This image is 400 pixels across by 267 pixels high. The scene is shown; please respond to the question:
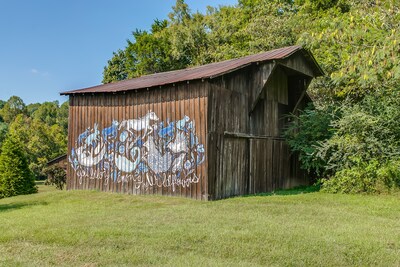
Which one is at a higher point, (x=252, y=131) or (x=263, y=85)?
(x=263, y=85)

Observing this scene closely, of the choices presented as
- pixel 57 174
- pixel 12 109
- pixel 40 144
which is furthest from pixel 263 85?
pixel 12 109

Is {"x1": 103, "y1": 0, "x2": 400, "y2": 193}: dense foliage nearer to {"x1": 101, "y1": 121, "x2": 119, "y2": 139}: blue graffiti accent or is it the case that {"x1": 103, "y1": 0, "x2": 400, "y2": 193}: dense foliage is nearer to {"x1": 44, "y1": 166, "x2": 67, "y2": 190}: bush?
{"x1": 101, "y1": 121, "x2": 119, "y2": 139}: blue graffiti accent

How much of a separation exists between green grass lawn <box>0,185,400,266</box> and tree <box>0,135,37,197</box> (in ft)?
26.3

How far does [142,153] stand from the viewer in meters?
13.2

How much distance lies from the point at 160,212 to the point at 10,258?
4294mm

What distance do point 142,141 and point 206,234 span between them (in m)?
7.13

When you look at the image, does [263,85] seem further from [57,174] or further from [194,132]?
[57,174]

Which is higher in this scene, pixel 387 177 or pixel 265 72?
pixel 265 72

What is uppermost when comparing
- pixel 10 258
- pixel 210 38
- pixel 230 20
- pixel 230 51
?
pixel 230 20

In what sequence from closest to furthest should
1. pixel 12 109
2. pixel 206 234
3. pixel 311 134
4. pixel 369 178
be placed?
pixel 206 234 < pixel 369 178 < pixel 311 134 < pixel 12 109

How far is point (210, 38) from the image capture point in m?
31.2

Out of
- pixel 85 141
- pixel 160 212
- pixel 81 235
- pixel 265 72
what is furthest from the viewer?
pixel 85 141

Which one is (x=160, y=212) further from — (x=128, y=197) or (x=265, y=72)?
(x=265, y=72)

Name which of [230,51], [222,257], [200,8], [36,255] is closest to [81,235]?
[36,255]
